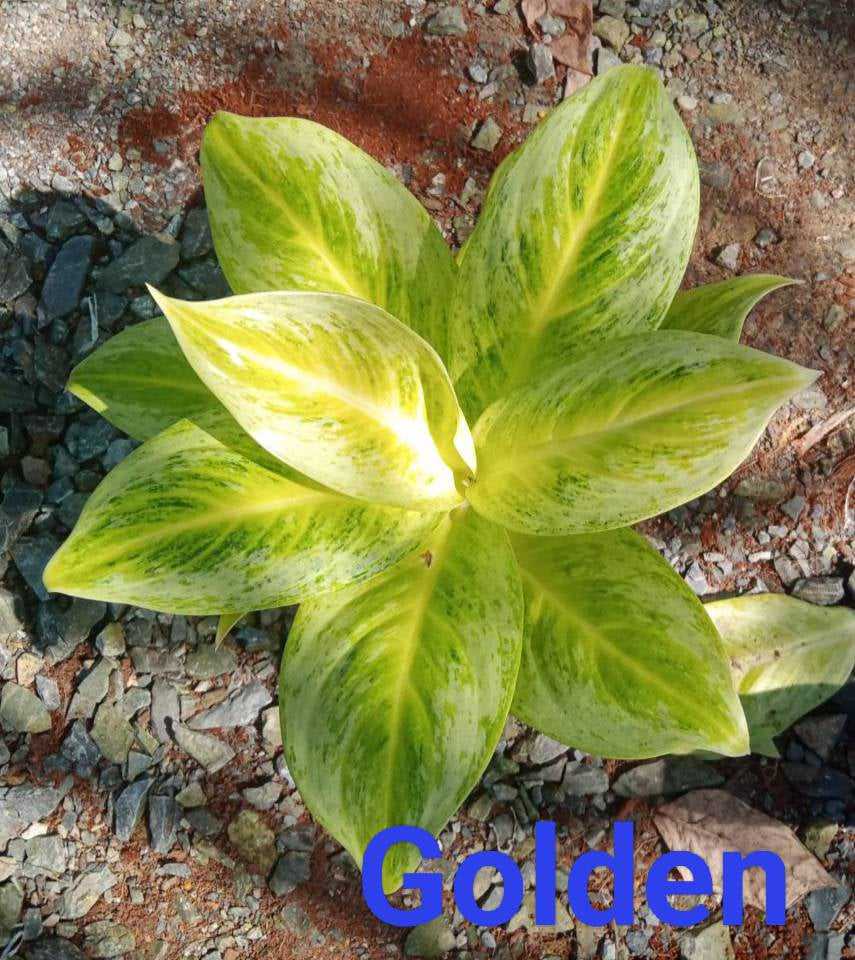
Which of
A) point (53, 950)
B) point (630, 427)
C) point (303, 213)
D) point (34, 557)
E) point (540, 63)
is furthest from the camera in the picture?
point (540, 63)

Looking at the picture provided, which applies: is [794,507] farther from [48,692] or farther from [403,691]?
[48,692]

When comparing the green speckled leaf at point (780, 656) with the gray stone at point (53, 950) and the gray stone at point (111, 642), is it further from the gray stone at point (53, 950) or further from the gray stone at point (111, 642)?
the gray stone at point (53, 950)

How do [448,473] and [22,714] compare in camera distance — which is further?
[22,714]

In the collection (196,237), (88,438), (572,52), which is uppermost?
(572,52)

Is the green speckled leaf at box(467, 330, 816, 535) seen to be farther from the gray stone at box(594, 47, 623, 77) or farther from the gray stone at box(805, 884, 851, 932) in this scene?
the gray stone at box(594, 47, 623, 77)

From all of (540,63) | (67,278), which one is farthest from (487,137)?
(67,278)

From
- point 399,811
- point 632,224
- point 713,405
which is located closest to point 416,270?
point 632,224

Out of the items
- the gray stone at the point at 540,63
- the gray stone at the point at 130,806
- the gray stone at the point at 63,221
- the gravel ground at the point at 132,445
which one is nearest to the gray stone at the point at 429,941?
the gravel ground at the point at 132,445

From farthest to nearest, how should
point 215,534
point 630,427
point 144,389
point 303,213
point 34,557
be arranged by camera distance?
point 34,557, point 144,389, point 303,213, point 215,534, point 630,427

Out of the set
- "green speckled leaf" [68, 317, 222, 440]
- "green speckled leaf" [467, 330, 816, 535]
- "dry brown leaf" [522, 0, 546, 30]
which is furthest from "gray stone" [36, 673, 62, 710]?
"dry brown leaf" [522, 0, 546, 30]
